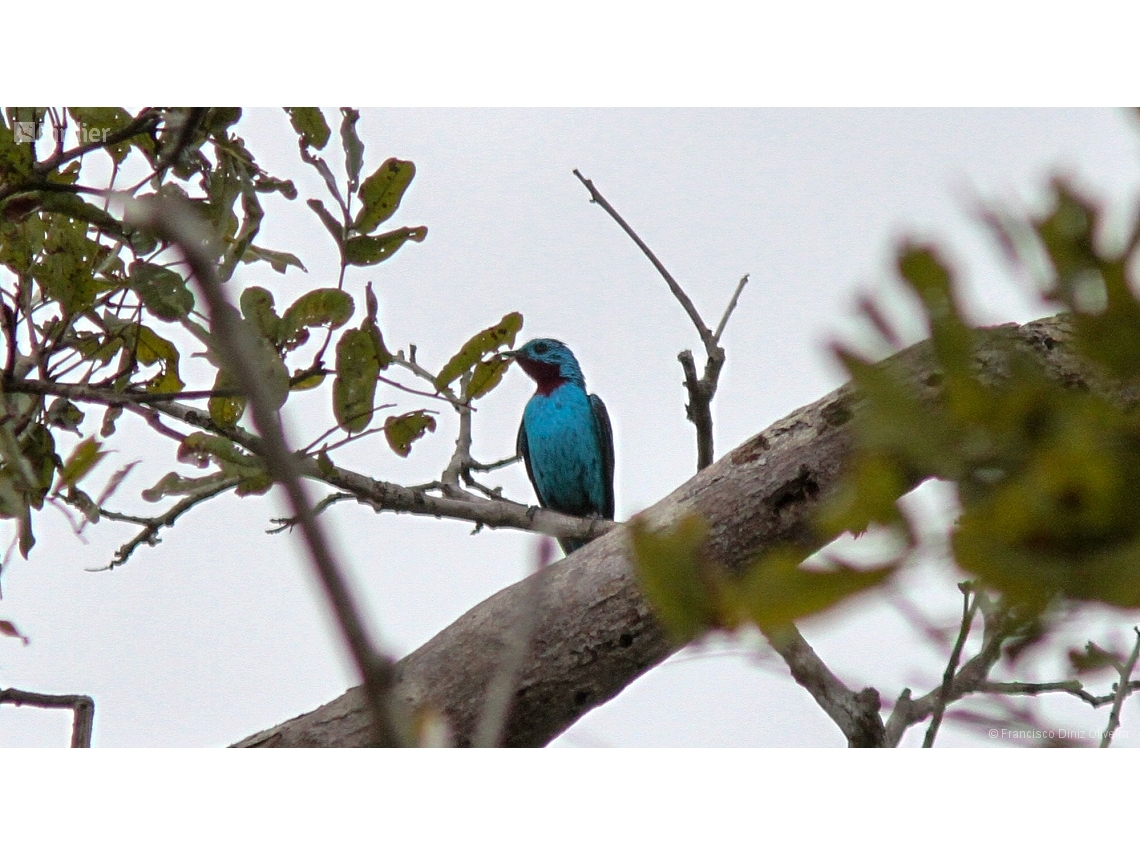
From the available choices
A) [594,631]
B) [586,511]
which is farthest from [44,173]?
[586,511]

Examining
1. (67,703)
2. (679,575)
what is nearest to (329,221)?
(67,703)

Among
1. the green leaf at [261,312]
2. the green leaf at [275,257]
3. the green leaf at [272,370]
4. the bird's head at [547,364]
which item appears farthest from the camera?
the bird's head at [547,364]

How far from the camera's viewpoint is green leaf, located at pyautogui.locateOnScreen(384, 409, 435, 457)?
381 cm

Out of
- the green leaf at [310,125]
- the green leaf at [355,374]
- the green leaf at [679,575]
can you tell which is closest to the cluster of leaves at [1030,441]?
the green leaf at [679,575]

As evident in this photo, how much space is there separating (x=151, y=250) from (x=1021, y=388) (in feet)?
9.80

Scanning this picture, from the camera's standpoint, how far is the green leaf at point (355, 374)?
334 centimetres

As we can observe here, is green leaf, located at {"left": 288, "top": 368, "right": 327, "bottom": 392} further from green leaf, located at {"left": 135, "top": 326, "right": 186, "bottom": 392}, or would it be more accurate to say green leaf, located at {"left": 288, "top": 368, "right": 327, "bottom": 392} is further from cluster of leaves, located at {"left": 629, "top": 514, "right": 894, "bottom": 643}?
cluster of leaves, located at {"left": 629, "top": 514, "right": 894, "bottom": 643}

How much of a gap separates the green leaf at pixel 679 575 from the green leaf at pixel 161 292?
8.29ft

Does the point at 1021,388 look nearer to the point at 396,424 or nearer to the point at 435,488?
the point at 396,424

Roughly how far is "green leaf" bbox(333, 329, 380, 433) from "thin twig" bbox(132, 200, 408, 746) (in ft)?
8.24

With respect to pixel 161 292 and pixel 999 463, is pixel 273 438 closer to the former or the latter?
pixel 999 463

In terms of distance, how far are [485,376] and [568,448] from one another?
13.5ft

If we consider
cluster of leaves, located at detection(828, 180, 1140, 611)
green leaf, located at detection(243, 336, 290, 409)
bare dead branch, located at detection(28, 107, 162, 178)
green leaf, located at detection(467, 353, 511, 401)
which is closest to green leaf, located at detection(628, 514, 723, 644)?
cluster of leaves, located at detection(828, 180, 1140, 611)

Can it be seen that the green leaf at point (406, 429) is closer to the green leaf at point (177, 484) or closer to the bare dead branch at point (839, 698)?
the green leaf at point (177, 484)
